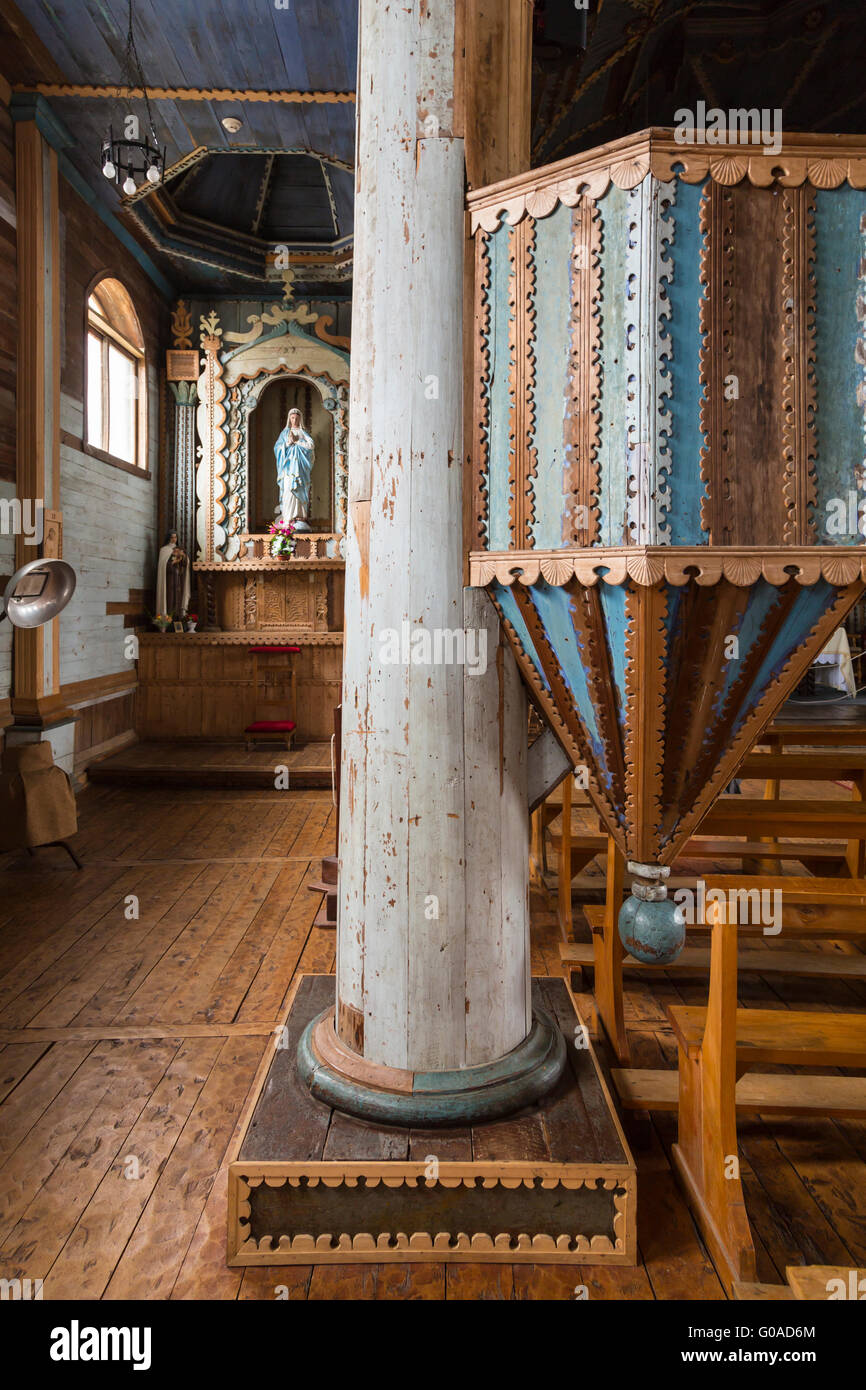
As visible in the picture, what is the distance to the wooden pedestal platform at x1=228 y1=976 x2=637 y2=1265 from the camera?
1.87 m

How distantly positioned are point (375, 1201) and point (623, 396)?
1787 millimetres

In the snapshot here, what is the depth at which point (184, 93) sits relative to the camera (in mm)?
5844

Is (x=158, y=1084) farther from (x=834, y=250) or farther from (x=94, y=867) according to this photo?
(x=834, y=250)

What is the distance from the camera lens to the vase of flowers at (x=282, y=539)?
9148 millimetres

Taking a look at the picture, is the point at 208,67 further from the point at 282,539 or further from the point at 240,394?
the point at 282,539

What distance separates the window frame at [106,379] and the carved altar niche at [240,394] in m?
0.70

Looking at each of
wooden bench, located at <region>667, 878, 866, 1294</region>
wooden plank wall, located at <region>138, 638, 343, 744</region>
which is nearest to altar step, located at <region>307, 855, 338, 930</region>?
wooden bench, located at <region>667, 878, 866, 1294</region>

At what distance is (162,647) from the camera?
8547 millimetres

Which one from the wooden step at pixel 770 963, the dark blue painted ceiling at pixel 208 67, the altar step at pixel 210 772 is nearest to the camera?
the wooden step at pixel 770 963

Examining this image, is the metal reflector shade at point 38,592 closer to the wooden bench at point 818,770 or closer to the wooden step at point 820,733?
the wooden bench at point 818,770

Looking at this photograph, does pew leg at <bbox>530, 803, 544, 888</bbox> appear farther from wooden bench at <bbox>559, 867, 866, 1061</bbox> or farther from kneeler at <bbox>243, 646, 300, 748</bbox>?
kneeler at <bbox>243, 646, 300, 748</bbox>

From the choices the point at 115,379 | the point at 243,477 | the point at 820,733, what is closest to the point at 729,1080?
the point at 820,733

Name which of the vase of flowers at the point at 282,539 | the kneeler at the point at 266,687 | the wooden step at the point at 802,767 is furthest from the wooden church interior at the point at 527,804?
the vase of flowers at the point at 282,539

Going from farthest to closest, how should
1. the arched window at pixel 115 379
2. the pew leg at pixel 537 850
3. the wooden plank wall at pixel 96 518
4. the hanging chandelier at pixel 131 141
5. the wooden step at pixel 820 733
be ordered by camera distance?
the arched window at pixel 115 379, the wooden plank wall at pixel 96 518, the hanging chandelier at pixel 131 141, the pew leg at pixel 537 850, the wooden step at pixel 820 733
